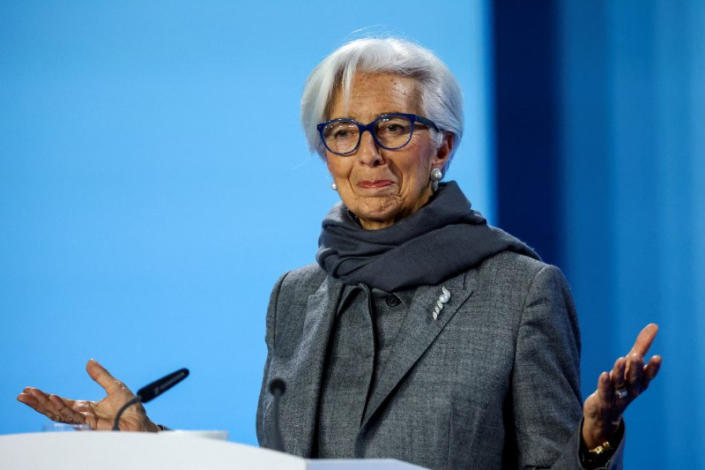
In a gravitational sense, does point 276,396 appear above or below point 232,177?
below

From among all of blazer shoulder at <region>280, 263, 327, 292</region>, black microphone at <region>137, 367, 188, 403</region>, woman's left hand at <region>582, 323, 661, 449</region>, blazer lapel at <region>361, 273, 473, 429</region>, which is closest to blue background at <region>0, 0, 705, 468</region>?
blazer shoulder at <region>280, 263, 327, 292</region>

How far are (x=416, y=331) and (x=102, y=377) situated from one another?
1.98 feet

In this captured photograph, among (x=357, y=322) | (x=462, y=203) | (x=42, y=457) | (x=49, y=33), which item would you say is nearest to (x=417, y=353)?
(x=357, y=322)

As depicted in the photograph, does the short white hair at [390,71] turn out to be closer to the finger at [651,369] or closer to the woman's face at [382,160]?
the woman's face at [382,160]

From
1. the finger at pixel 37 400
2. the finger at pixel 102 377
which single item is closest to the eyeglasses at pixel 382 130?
the finger at pixel 102 377

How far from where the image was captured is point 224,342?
2.92m

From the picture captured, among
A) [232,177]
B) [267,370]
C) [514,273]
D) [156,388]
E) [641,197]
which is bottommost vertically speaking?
[267,370]

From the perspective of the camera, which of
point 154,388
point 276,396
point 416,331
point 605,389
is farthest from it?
point 416,331

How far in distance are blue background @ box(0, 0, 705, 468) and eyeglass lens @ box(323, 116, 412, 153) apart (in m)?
0.99

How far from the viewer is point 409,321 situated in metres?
1.82

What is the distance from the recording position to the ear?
203 centimetres

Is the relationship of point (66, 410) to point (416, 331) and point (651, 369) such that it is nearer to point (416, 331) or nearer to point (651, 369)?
point (416, 331)

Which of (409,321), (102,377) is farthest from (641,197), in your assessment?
(102,377)

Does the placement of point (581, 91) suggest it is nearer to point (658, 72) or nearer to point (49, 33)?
point (658, 72)
